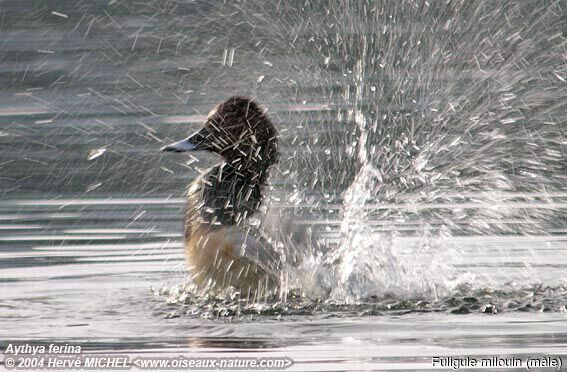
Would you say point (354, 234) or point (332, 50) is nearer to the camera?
point (354, 234)

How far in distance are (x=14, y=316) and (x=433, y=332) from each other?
6.76ft

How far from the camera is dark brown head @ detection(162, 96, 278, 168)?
8445 millimetres

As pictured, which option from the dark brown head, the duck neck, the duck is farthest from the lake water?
the dark brown head

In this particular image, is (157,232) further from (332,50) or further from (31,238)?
(332,50)

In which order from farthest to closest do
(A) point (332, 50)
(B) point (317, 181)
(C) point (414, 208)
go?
(A) point (332, 50) < (B) point (317, 181) < (C) point (414, 208)

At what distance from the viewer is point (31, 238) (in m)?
9.40

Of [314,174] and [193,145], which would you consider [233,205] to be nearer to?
[193,145]

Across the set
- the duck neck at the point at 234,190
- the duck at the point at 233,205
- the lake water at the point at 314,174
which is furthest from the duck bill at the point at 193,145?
the lake water at the point at 314,174

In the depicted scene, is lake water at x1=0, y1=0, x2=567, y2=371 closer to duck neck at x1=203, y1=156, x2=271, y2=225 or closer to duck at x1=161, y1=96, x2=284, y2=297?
duck at x1=161, y1=96, x2=284, y2=297

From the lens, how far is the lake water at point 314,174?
22.9 feet

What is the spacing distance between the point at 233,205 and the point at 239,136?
1.64ft

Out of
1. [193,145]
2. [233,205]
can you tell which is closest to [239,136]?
[193,145]

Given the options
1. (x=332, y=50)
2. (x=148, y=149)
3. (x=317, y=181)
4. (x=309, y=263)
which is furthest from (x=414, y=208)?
(x=332, y=50)

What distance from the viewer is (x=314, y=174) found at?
11.1 m
